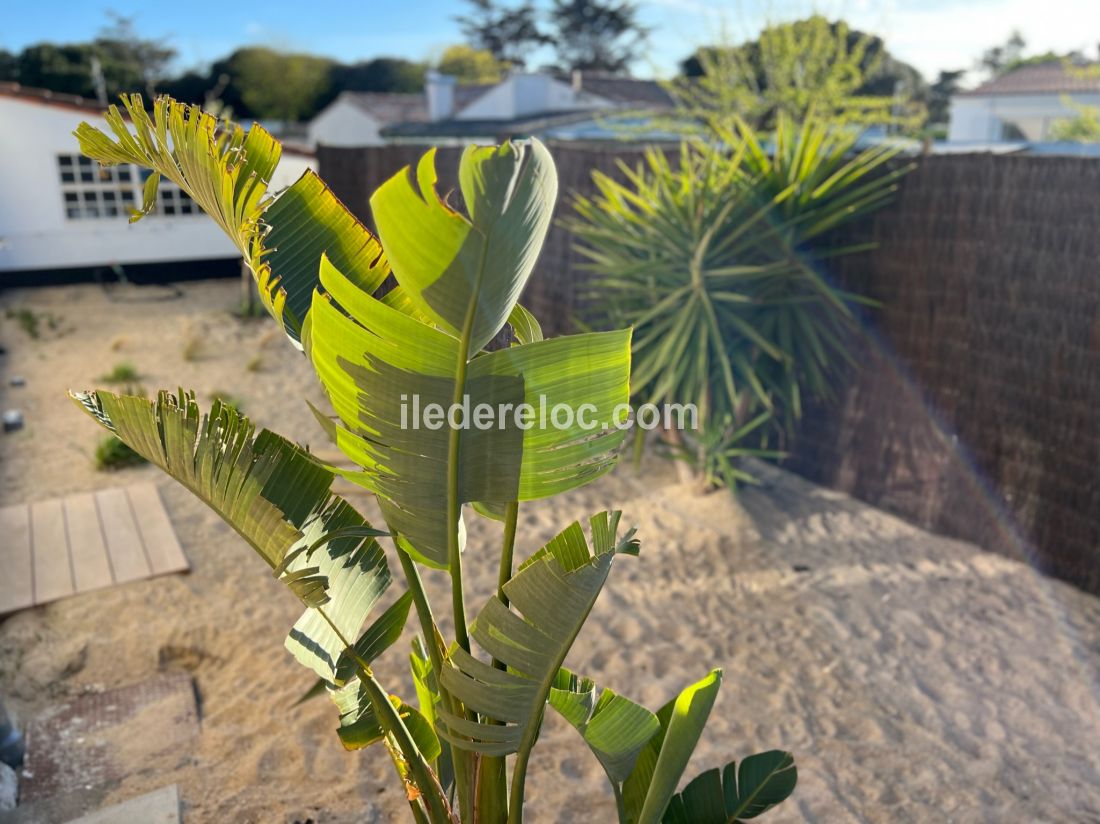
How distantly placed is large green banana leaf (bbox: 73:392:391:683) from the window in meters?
11.6

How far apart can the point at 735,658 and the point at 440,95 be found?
73.2ft

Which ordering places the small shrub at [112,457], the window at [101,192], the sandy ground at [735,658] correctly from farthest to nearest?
the window at [101,192] → the small shrub at [112,457] → the sandy ground at [735,658]

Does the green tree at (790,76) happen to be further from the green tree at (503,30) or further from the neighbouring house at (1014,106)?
the green tree at (503,30)

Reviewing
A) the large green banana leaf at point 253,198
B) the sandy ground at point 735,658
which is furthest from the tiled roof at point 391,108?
the large green banana leaf at point 253,198

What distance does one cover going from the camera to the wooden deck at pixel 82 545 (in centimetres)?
397

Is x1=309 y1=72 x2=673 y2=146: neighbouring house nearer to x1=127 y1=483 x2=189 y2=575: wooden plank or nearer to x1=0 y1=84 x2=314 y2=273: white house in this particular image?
x1=0 y1=84 x2=314 y2=273: white house

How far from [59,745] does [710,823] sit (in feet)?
7.69

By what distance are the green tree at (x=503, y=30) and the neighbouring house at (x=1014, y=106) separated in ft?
98.3

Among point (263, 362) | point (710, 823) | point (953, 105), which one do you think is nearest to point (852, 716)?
point (710, 823)

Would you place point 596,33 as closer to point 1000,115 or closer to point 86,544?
point 1000,115

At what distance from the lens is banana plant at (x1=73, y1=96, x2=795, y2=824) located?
133 centimetres

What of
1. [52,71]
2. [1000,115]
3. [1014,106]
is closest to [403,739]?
[1000,115]

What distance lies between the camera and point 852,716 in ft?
10.5

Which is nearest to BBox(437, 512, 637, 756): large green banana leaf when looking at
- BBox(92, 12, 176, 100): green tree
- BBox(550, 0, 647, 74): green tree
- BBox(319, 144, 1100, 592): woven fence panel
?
BBox(319, 144, 1100, 592): woven fence panel
